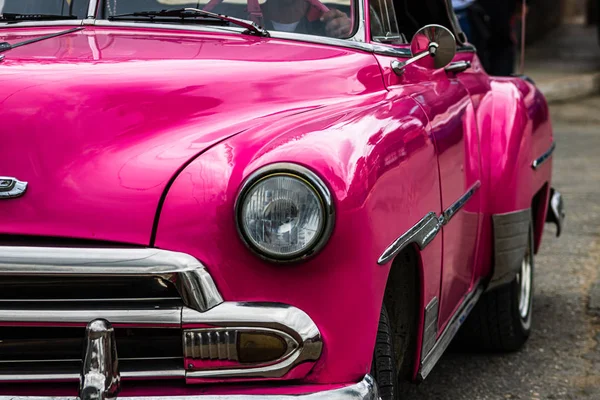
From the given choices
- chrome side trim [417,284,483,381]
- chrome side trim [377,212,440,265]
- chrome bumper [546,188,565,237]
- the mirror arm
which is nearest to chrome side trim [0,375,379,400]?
chrome side trim [377,212,440,265]

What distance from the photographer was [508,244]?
4188mm

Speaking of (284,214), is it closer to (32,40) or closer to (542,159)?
(32,40)

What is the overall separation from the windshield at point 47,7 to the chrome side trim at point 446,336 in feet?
5.09

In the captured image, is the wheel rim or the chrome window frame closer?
the chrome window frame

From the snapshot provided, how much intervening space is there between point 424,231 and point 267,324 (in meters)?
0.78

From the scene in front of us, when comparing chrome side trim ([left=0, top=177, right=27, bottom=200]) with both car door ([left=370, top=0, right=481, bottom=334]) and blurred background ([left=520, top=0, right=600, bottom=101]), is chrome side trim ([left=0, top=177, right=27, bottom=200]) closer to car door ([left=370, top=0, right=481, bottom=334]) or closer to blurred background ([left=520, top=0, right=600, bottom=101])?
car door ([left=370, top=0, right=481, bottom=334])

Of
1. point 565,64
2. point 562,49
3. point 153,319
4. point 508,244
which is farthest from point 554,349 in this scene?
point 562,49

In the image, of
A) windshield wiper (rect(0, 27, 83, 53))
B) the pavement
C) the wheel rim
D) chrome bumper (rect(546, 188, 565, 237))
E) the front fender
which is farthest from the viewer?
the pavement

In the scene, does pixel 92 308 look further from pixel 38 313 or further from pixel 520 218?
pixel 520 218

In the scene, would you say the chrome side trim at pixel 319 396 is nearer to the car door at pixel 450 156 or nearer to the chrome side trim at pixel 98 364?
the chrome side trim at pixel 98 364

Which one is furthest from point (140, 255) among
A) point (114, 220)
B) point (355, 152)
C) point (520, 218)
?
point (520, 218)

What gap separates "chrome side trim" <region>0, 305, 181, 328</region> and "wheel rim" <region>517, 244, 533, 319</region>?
2.53 meters

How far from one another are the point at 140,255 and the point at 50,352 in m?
0.35

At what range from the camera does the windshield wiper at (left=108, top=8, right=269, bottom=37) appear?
3514 millimetres
